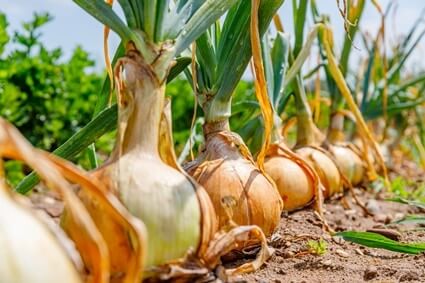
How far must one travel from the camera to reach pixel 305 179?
2.06 m

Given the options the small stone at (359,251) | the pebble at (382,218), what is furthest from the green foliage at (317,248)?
the pebble at (382,218)

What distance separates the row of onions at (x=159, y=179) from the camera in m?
0.89

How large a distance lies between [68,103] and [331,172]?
179 centimetres

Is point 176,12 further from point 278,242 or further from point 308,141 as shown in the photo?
point 308,141

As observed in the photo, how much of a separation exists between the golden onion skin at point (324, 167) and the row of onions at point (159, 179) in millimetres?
500

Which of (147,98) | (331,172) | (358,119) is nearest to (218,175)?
(147,98)

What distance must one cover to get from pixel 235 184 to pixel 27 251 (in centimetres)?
75

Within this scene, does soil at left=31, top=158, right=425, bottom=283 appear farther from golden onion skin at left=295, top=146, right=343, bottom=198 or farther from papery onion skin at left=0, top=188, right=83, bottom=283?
papery onion skin at left=0, top=188, right=83, bottom=283

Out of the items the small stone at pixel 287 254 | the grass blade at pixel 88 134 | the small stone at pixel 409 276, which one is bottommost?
the small stone at pixel 409 276

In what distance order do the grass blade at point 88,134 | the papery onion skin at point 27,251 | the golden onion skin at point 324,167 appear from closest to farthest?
the papery onion skin at point 27,251 → the grass blade at point 88,134 → the golden onion skin at point 324,167

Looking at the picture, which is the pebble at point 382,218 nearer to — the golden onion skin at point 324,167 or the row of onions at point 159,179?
the golden onion skin at point 324,167

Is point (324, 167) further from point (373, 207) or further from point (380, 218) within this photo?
point (373, 207)

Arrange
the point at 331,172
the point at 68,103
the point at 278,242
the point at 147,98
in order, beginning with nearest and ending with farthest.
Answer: the point at 147,98 → the point at 278,242 → the point at 331,172 → the point at 68,103

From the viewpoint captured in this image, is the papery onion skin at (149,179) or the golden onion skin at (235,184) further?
the golden onion skin at (235,184)
